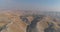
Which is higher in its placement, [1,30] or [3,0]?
[3,0]

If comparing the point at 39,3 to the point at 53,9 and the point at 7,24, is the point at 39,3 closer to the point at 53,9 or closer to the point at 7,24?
the point at 53,9

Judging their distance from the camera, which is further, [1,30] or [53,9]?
[53,9]

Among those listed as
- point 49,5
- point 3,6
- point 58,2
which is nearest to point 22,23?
point 3,6

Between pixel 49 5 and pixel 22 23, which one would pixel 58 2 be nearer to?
pixel 49 5

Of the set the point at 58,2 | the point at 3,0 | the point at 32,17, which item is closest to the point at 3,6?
the point at 3,0

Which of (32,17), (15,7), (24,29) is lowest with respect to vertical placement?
(24,29)

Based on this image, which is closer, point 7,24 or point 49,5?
point 7,24
